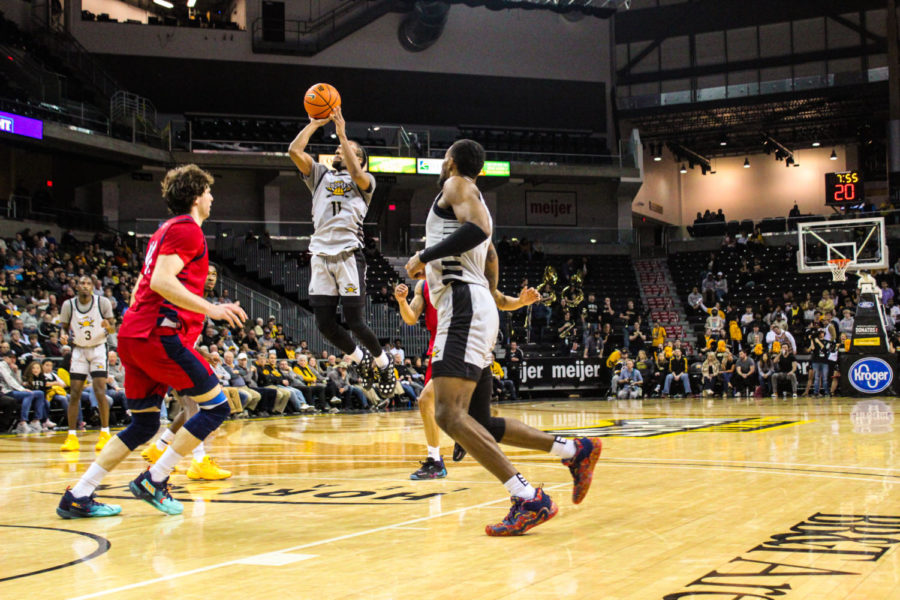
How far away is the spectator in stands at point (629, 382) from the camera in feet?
75.7

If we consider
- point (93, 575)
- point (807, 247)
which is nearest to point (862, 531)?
point (93, 575)

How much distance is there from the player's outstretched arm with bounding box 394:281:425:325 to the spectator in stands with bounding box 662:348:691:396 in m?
16.6

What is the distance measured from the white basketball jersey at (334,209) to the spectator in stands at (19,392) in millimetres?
8168

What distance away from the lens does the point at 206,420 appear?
5199 mm

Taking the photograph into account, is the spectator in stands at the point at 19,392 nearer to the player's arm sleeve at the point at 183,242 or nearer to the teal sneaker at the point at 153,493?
the teal sneaker at the point at 153,493

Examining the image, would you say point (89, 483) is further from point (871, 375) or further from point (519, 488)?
point (871, 375)

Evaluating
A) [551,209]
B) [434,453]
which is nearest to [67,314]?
[434,453]

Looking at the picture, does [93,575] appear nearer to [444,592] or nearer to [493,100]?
[444,592]

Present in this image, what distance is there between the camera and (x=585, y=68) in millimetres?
36781

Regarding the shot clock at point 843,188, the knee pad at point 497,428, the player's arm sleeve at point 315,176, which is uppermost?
the shot clock at point 843,188

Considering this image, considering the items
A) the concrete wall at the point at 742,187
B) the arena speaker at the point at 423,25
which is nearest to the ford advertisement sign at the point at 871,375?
the concrete wall at the point at 742,187

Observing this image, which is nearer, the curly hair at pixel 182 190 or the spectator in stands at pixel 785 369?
the curly hair at pixel 182 190

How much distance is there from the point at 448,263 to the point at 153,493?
2069 millimetres

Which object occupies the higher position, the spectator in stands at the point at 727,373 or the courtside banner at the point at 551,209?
the courtside banner at the point at 551,209
